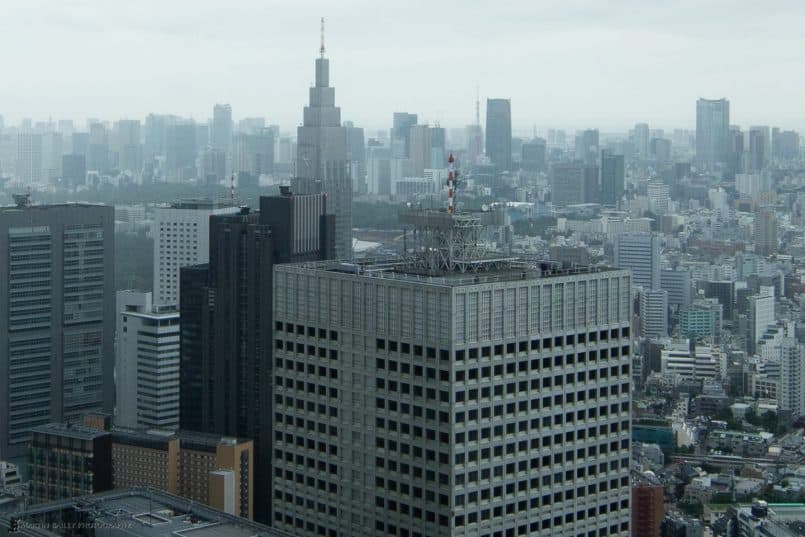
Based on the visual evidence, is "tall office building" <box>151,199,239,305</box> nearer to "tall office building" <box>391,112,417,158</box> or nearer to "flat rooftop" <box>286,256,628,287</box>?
"tall office building" <box>391,112,417,158</box>

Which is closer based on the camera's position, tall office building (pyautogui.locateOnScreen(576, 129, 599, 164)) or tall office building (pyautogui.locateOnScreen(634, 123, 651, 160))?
tall office building (pyautogui.locateOnScreen(634, 123, 651, 160))

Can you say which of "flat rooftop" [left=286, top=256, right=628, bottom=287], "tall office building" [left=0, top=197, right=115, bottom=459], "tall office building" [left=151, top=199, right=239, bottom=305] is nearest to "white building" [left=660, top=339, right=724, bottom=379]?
"tall office building" [left=151, top=199, right=239, bottom=305]

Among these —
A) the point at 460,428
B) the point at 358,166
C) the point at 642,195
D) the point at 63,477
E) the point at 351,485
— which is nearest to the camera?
the point at 460,428

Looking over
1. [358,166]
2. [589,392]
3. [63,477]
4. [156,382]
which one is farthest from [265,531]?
[358,166]

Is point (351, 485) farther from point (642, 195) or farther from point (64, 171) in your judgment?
point (642, 195)

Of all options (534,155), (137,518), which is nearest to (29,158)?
(534,155)

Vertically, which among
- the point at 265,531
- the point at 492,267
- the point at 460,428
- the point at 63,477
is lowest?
the point at 63,477

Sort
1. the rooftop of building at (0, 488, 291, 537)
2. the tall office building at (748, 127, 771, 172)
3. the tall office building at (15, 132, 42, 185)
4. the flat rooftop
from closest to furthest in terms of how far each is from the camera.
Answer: the rooftop of building at (0, 488, 291, 537) → the flat rooftop → the tall office building at (15, 132, 42, 185) → the tall office building at (748, 127, 771, 172)
